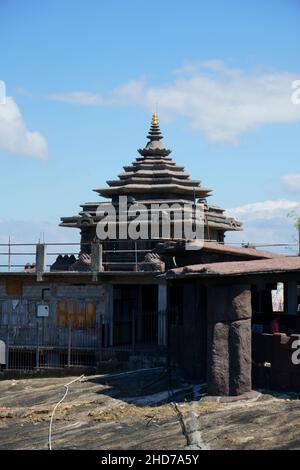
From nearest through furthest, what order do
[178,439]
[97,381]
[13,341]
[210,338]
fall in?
[178,439] < [210,338] < [97,381] < [13,341]

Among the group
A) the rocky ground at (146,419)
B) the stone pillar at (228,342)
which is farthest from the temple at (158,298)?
the rocky ground at (146,419)

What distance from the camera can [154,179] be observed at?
35500 mm

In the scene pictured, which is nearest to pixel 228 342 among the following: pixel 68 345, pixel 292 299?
pixel 292 299

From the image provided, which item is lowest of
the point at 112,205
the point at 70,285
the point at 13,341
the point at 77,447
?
the point at 77,447

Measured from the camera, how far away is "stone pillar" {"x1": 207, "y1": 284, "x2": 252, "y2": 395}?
808 inches

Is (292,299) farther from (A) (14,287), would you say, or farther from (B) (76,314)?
(A) (14,287)

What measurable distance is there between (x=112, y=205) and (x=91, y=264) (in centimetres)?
428

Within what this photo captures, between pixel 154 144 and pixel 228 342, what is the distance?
18629mm

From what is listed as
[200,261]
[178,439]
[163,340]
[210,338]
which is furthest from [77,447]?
[163,340]

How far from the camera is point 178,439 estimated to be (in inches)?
680

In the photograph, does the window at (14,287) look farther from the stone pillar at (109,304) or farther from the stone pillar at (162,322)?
the stone pillar at (162,322)

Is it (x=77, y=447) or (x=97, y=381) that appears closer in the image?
(x=77, y=447)

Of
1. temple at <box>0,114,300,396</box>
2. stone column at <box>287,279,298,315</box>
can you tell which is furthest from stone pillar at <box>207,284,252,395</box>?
stone column at <box>287,279,298,315</box>

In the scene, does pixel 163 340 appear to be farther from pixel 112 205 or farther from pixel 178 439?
pixel 178 439
